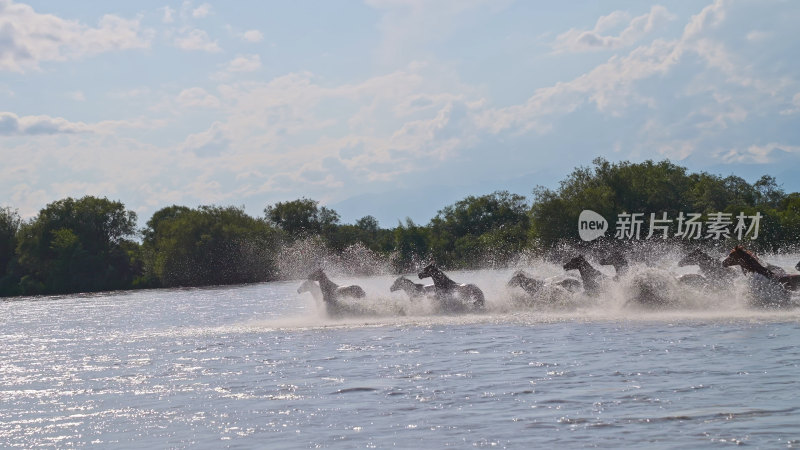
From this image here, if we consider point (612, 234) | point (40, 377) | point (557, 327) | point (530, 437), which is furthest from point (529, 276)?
point (612, 234)

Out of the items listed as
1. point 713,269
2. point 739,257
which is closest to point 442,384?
point 739,257

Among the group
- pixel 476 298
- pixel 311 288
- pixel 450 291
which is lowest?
pixel 476 298

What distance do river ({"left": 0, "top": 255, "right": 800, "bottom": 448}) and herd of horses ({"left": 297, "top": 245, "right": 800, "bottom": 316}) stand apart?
550mm

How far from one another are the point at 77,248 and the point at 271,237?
2267 cm

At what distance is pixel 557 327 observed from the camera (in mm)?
22250

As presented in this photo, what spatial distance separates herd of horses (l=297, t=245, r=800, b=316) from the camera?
22.0 metres

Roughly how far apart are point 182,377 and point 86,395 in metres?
2.08

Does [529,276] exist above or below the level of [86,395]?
above

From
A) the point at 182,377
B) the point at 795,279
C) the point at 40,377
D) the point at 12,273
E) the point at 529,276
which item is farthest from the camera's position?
the point at 12,273

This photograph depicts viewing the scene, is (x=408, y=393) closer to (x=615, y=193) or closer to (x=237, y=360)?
(x=237, y=360)

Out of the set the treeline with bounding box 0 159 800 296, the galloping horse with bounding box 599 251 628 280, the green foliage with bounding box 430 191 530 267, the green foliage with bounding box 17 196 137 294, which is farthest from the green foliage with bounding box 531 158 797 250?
the green foliage with bounding box 17 196 137 294

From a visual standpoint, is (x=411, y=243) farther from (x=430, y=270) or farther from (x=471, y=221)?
(x=430, y=270)

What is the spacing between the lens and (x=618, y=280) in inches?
1008
